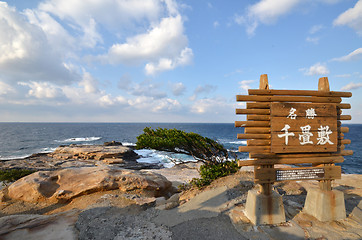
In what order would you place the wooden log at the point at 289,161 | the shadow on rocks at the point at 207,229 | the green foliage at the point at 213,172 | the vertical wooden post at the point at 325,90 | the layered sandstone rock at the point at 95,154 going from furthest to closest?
1. the layered sandstone rock at the point at 95,154
2. the green foliage at the point at 213,172
3. the vertical wooden post at the point at 325,90
4. the wooden log at the point at 289,161
5. the shadow on rocks at the point at 207,229

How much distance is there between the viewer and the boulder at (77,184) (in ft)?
26.0

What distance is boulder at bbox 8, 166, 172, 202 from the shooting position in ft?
26.0

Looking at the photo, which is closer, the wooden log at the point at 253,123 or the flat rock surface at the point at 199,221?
the flat rock surface at the point at 199,221

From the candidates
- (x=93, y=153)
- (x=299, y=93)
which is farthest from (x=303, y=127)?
(x=93, y=153)

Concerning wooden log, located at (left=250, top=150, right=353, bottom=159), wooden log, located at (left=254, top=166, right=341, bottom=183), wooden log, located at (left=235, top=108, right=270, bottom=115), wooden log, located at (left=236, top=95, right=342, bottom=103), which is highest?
wooden log, located at (left=236, top=95, right=342, bottom=103)

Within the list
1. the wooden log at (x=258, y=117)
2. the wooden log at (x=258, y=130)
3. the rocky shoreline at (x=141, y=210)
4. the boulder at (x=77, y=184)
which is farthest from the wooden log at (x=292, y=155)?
the boulder at (x=77, y=184)

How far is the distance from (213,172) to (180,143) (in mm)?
2114

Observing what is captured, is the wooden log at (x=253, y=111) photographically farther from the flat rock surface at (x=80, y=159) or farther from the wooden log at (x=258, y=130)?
the flat rock surface at (x=80, y=159)

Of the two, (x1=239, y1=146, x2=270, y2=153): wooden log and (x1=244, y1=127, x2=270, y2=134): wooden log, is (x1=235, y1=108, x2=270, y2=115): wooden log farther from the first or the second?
(x1=239, y1=146, x2=270, y2=153): wooden log

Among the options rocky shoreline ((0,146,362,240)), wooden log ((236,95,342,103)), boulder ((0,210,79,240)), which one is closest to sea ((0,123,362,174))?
rocky shoreline ((0,146,362,240))

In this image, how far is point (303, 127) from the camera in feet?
16.0

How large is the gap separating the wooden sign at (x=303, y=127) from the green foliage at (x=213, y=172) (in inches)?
155

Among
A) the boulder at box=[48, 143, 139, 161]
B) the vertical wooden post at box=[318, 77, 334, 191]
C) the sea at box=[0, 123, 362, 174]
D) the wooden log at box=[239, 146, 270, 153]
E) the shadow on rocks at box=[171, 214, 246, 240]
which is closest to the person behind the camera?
the shadow on rocks at box=[171, 214, 246, 240]

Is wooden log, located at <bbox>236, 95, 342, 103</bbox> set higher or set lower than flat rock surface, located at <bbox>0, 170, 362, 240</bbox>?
higher
